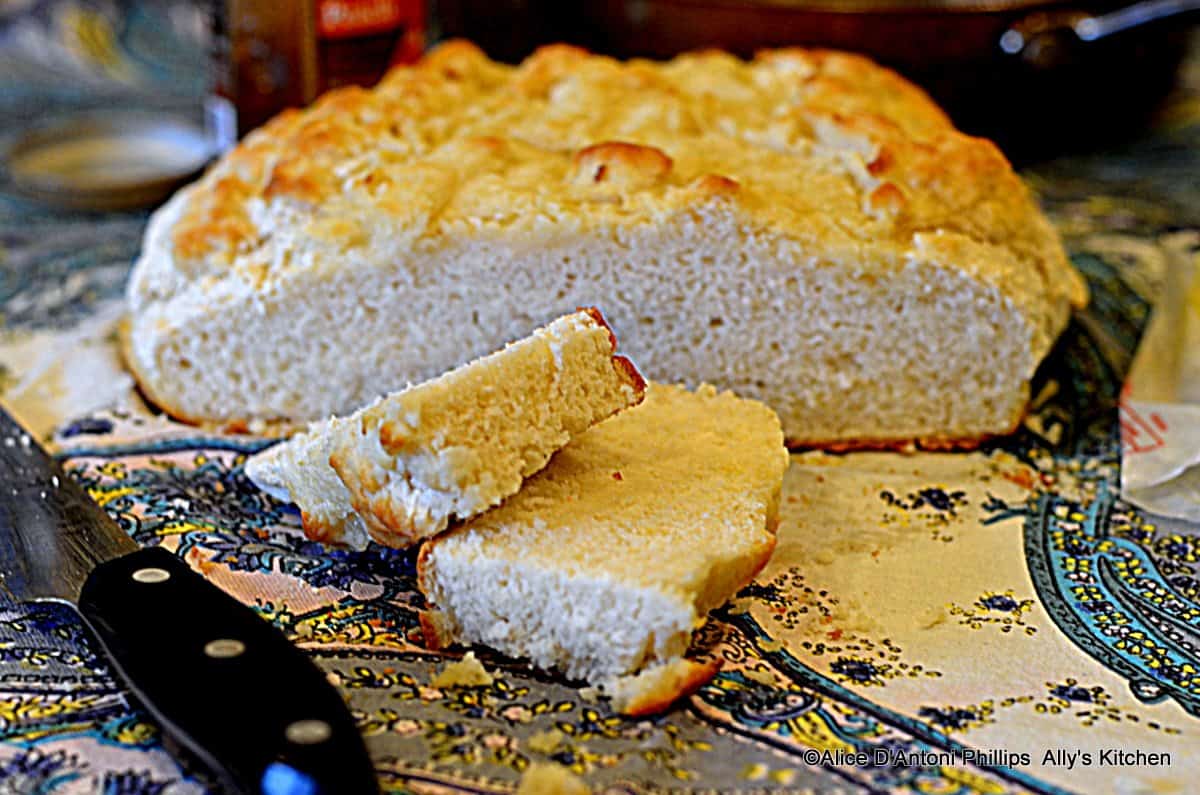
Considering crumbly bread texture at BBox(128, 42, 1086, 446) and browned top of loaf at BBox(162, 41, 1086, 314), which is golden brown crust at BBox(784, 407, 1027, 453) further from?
browned top of loaf at BBox(162, 41, 1086, 314)

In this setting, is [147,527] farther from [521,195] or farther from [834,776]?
[834,776]

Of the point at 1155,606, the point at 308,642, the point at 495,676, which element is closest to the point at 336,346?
the point at 308,642

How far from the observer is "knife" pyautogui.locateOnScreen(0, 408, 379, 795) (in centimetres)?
159

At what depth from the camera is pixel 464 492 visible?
1979 mm

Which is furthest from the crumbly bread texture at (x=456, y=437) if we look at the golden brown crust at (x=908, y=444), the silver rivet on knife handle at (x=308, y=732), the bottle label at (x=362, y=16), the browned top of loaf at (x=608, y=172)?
the bottle label at (x=362, y=16)

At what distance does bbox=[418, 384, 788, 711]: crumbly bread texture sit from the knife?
0.33 meters

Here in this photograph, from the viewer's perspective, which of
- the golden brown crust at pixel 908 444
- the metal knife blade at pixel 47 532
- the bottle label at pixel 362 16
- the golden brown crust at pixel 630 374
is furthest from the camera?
the bottle label at pixel 362 16

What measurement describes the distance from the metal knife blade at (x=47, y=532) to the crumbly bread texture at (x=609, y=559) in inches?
22.3

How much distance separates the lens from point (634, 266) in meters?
2.66

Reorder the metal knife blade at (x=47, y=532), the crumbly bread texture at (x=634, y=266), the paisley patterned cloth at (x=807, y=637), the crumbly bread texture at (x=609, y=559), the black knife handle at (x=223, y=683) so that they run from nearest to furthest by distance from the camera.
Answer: the black knife handle at (x=223, y=683)
the paisley patterned cloth at (x=807, y=637)
the crumbly bread texture at (x=609, y=559)
the metal knife blade at (x=47, y=532)
the crumbly bread texture at (x=634, y=266)

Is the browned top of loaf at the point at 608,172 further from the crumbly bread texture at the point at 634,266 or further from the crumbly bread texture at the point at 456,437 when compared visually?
the crumbly bread texture at the point at 456,437

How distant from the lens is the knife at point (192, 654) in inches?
62.6

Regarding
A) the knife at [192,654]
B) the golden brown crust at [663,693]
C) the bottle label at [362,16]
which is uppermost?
the bottle label at [362,16]

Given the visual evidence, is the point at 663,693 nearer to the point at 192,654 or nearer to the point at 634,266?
the point at 192,654
